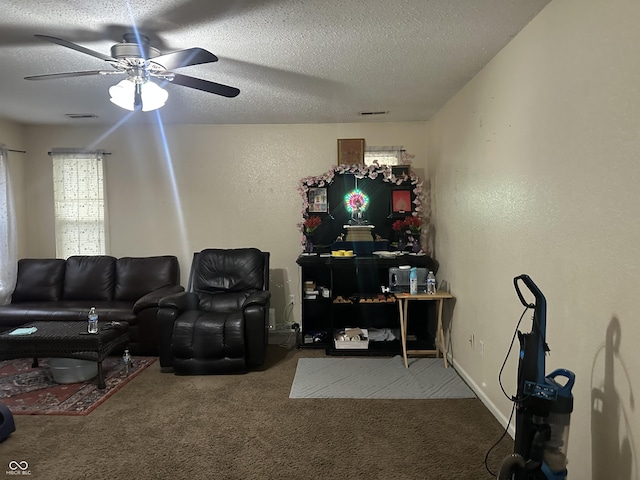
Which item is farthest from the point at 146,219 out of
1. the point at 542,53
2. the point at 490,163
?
the point at 542,53

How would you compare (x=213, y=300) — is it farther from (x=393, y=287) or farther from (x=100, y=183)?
(x=100, y=183)

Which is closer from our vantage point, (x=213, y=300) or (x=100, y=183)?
(x=213, y=300)

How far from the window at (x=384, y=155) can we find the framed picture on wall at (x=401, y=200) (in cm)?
43

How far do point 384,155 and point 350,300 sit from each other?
5.60ft

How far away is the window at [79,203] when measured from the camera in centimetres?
466

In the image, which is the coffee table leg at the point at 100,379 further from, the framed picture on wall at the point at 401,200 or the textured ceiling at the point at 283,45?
the framed picture on wall at the point at 401,200

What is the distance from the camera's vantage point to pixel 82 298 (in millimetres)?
4332

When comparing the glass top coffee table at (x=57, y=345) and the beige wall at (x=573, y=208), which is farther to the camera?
the glass top coffee table at (x=57, y=345)

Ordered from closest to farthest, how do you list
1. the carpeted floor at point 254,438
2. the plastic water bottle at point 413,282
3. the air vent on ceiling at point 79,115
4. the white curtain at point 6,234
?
the carpeted floor at point 254,438
the plastic water bottle at point 413,282
the air vent on ceiling at point 79,115
the white curtain at point 6,234

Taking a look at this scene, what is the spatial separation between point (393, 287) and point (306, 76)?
2.05 meters

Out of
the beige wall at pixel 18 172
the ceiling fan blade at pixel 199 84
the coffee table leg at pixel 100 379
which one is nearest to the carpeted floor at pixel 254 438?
the coffee table leg at pixel 100 379

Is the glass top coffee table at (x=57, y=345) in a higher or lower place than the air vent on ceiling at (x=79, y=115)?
lower

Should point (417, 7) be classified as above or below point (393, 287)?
above

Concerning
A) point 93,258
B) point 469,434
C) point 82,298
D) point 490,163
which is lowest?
point 469,434
